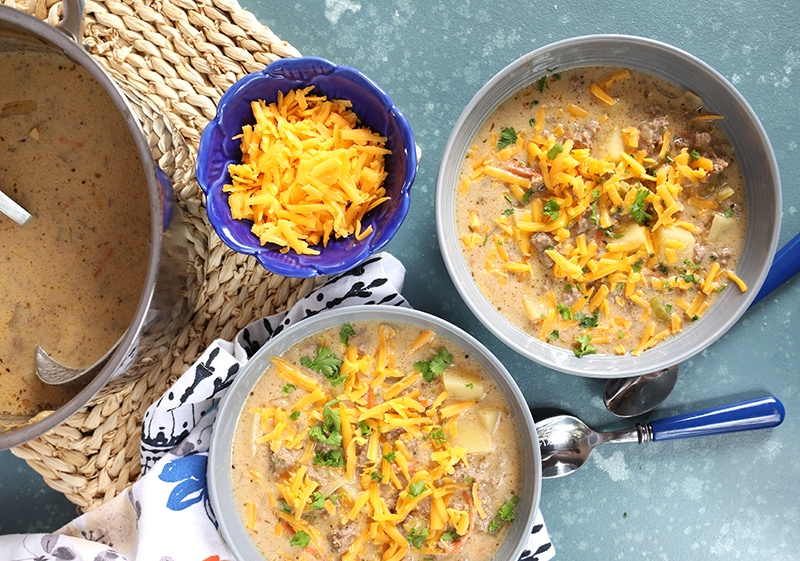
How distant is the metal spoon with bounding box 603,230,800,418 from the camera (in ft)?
8.87

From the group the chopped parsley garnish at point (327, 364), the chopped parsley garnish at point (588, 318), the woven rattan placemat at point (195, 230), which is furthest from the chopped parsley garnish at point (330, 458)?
the chopped parsley garnish at point (588, 318)

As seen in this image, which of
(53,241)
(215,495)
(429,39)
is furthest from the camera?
(429,39)

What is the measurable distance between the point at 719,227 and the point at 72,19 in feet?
6.63

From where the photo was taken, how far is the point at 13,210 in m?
2.10

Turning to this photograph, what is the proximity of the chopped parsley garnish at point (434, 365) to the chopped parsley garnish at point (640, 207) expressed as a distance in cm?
74

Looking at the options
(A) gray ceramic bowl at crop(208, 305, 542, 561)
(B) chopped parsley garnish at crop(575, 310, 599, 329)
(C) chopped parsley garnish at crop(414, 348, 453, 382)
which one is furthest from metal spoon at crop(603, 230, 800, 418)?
(C) chopped parsley garnish at crop(414, 348, 453, 382)

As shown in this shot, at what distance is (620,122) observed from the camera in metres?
2.46

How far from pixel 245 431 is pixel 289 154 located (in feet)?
3.10

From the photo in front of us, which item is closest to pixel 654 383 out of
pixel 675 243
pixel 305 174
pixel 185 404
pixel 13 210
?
pixel 675 243

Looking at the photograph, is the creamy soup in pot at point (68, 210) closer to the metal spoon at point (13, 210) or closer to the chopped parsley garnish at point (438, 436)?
the metal spoon at point (13, 210)

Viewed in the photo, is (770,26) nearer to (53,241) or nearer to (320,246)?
(320,246)

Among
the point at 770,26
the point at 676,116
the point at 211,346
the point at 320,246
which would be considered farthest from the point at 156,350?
the point at 770,26

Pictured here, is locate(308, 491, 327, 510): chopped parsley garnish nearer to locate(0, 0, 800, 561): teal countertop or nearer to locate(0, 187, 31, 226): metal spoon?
locate(0, 0, 800, 561): teal countertop

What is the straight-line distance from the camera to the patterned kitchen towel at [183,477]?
247 centimetres
